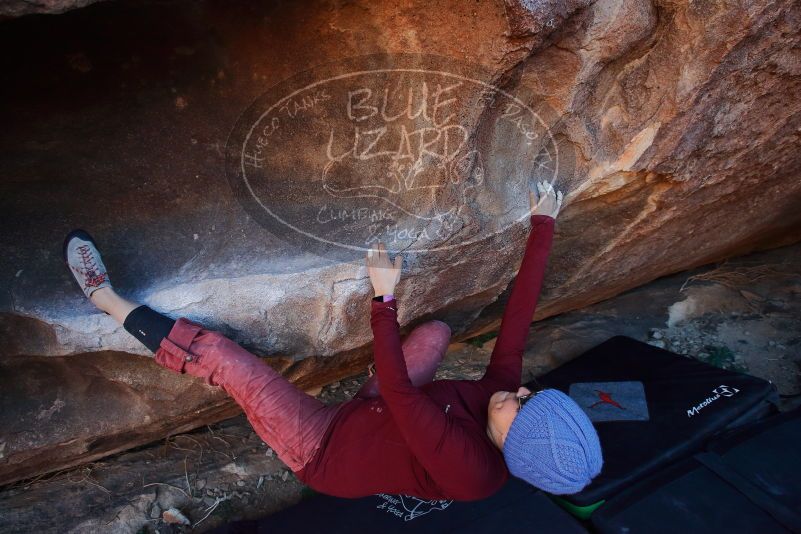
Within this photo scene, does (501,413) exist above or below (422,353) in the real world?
below

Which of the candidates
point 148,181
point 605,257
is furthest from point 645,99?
point 148,181

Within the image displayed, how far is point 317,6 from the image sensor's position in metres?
1.50

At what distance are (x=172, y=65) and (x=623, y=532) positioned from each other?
194cm

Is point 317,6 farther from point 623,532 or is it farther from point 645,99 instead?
point 623,532

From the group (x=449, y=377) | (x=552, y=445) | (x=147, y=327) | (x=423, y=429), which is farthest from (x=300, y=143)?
(x=449, y=377)

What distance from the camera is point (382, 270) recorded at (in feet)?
5.26

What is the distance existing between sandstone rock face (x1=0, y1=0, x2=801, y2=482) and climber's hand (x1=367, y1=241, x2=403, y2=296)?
0.19ft

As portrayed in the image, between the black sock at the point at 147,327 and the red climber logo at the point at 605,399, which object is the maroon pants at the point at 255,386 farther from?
the red climber logo at the point at 605,399

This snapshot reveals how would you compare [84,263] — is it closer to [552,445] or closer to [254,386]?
[254,386]

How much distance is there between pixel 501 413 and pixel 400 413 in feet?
0.87

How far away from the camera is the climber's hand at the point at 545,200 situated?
69.3 inches

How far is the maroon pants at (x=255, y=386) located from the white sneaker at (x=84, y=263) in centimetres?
26

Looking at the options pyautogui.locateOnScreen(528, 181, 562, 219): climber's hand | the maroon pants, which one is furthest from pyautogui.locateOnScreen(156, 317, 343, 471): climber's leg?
pyautogui.locateOnScreen(528, 181, 562, 219): climber's hand

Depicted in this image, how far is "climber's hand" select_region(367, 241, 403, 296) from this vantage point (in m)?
1.59
